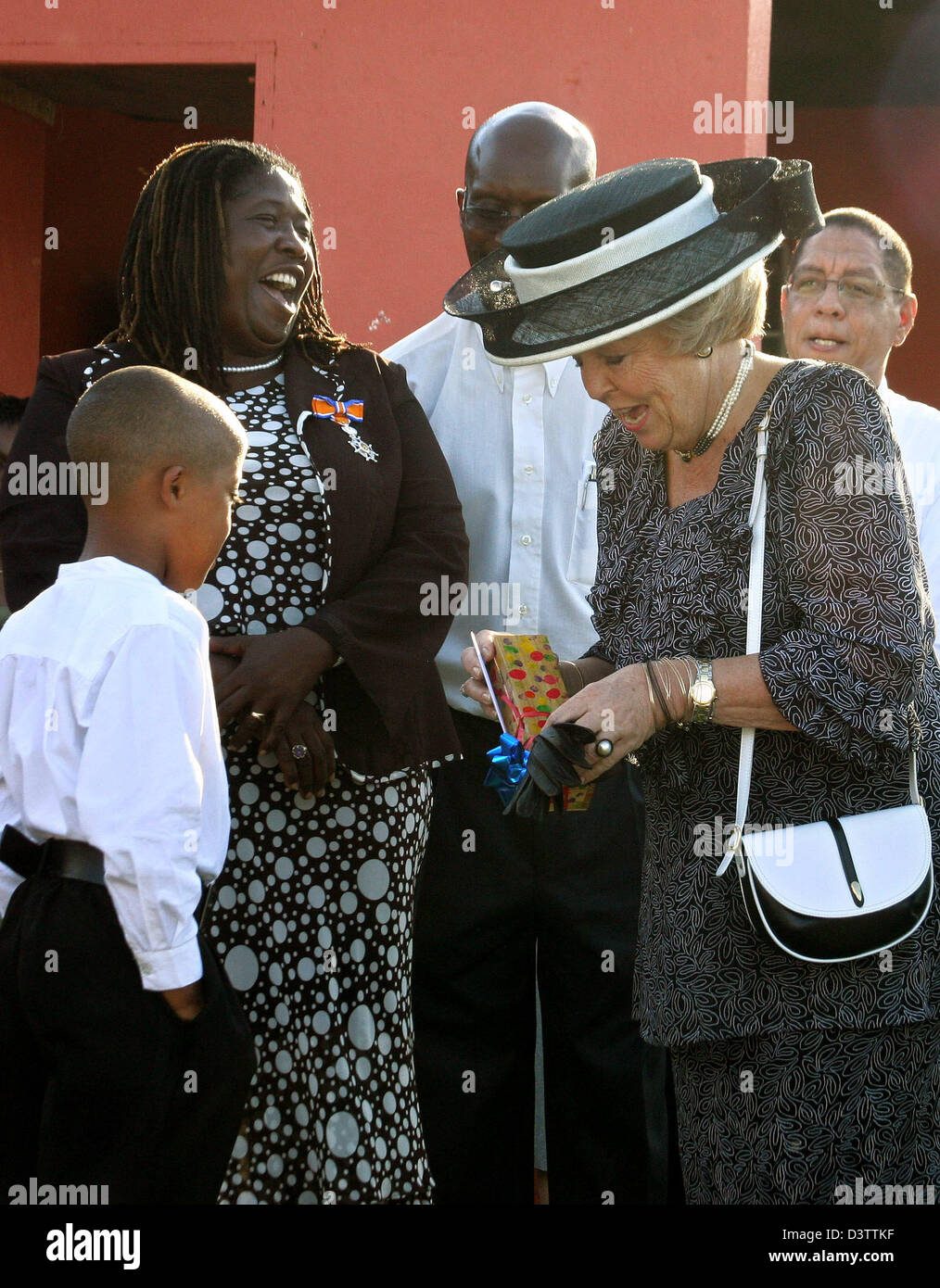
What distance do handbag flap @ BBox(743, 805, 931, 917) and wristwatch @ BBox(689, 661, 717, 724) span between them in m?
0.20

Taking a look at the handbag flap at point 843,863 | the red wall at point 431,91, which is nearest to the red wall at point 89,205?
the red wall at point 431,91

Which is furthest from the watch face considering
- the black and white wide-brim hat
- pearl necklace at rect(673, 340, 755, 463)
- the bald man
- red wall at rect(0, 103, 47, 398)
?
red wall at rect(0, 103, 47, 398)

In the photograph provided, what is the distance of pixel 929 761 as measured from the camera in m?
2.36

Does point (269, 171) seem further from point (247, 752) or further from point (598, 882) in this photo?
point (598, 882)

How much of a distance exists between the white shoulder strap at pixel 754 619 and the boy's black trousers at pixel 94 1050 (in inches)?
34.3

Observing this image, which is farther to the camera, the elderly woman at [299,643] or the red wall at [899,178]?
the red wall at [899,178]

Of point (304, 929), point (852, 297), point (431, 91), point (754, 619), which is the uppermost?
point (431, 91)

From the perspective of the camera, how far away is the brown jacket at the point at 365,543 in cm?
292

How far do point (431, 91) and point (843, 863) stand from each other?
3.24 m

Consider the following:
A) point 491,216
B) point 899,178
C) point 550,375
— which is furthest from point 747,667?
point 899,178

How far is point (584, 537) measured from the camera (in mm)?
3588

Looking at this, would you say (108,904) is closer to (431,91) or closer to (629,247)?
(629,247)

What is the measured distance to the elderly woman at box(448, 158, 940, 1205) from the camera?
2227mm

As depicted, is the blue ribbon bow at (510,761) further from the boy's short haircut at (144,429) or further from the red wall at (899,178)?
the red wall at (899,178)
